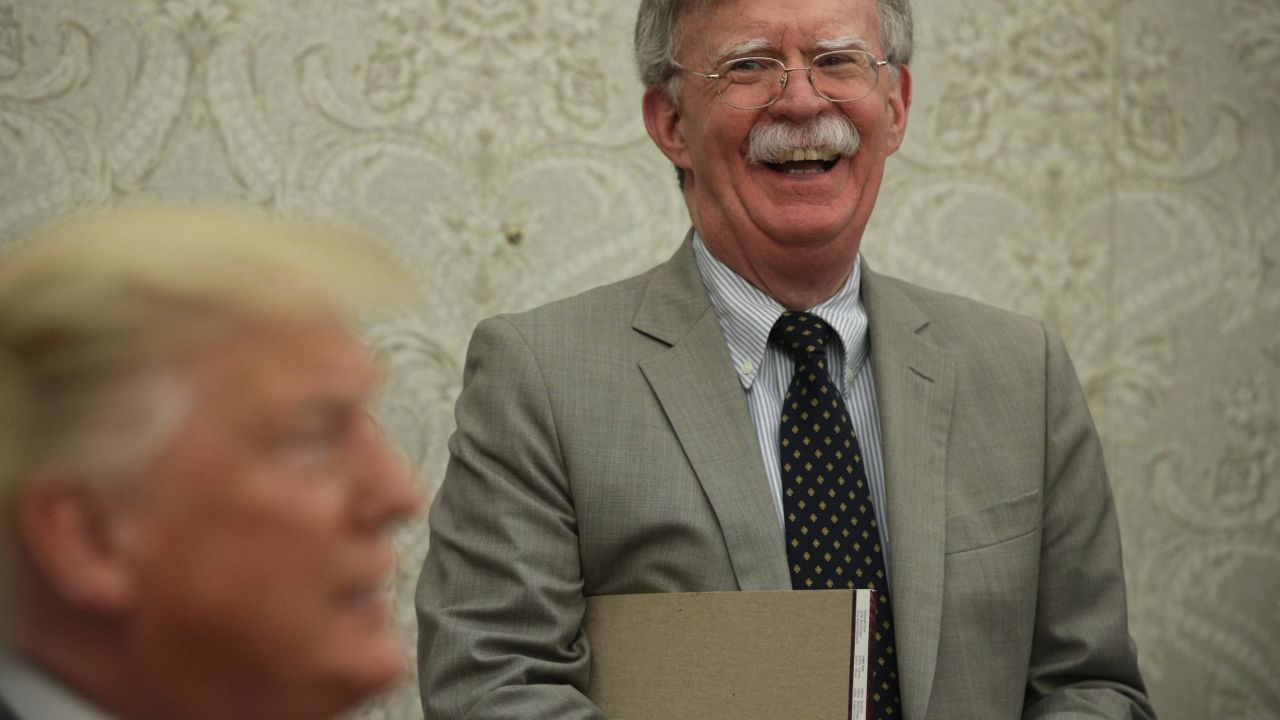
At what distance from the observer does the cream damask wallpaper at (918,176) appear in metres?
2.61

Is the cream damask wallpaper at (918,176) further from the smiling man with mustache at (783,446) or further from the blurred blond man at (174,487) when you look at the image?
the blurred blond man at (174,487)

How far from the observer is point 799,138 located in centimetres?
190

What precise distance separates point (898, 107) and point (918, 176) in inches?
33.5

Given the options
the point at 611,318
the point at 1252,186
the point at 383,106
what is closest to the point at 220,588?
the point at 611,318

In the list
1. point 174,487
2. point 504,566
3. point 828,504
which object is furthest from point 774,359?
point 174,487

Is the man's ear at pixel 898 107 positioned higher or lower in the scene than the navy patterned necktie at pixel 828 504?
higher

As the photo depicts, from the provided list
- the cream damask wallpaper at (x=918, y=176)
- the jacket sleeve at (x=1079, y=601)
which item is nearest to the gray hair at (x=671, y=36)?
the jacket sleeve at (x=1079, y=601)

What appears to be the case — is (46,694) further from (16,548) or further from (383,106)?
(383,106)

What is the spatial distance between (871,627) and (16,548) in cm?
123

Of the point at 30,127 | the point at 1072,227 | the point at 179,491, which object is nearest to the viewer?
the point at 179,491

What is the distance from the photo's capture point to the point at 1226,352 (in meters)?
3.01

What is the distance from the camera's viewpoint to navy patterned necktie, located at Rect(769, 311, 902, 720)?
180 centimetres

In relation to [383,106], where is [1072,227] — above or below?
Answer: below

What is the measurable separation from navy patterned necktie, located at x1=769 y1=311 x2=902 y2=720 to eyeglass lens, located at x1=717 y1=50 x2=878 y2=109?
0.98ft
